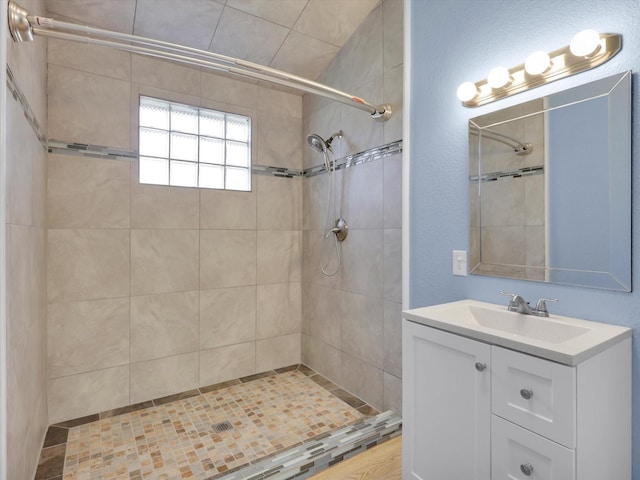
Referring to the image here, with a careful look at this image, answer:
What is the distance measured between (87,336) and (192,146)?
4.90ft

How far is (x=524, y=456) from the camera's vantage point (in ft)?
3.39

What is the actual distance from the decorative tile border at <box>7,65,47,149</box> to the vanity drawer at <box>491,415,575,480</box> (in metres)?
2.05

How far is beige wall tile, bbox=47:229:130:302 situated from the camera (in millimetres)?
2115

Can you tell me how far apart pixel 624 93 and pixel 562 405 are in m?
1.03

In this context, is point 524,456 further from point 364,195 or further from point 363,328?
point 364,195

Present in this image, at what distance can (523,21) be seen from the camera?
1438 millimetres

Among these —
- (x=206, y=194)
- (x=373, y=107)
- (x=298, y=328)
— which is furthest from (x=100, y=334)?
(x=373, y=107)

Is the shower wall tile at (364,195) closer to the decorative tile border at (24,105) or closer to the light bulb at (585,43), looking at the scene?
the light bulb at (585,43)

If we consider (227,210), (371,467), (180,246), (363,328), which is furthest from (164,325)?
(371,467)

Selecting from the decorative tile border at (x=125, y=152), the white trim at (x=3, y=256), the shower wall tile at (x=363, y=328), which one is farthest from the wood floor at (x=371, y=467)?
the decorative tile border at (x=125, y=152)

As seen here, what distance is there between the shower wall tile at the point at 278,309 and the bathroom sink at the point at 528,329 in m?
1.69

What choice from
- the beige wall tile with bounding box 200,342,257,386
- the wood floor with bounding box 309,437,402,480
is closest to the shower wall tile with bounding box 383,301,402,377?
the wood floor with bounding box 309,437,402,480

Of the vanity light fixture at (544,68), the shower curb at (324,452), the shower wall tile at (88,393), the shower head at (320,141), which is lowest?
the shower curb at (324,452)

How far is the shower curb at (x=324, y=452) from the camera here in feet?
5.19
